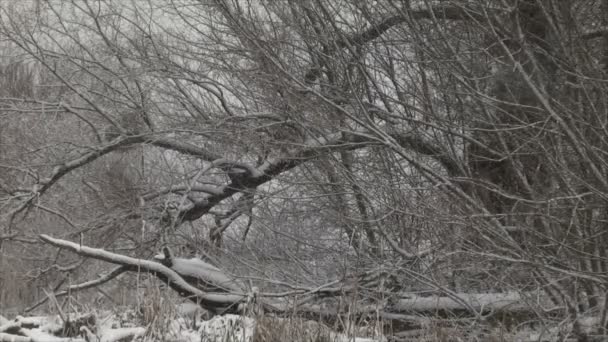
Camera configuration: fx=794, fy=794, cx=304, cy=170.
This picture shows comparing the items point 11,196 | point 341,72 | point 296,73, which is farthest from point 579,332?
point 11,196

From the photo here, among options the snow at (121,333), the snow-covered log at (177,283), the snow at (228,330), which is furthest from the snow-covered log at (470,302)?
the snow at (121,333)

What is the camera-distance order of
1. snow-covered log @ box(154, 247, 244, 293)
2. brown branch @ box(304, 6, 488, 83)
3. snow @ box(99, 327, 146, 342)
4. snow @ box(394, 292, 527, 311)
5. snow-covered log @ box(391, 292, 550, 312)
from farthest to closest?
snow-covered log @ box(154, 247, 244, 293)
snow @ box(394, 292, 527, 311)
snow-covered log @ box(391, 292, 550, 312)
brown branch @ box(304, 6, 488, 83)
snow @ box(99, 327, 146, 342)

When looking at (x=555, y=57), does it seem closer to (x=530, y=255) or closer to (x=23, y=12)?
(x=530, y=255)

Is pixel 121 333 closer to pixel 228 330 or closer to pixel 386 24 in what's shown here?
pixel 228 330

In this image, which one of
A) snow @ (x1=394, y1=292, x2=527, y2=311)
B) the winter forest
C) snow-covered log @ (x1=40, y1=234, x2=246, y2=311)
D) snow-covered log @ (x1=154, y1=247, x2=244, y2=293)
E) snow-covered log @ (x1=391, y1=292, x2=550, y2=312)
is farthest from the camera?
snow-covered log @ (x1=154, y1=247, x2=244, y2=293)

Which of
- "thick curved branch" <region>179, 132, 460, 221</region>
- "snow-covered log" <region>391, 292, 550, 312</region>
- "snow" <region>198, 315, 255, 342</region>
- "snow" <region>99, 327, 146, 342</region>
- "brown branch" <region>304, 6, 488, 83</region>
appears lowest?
"snow-covered log" <region>391, 292, 550, 312</region>

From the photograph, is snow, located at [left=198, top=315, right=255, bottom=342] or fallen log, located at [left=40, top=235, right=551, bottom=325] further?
fallen log, located at [left=40, top=235, right=551, bottom=325]

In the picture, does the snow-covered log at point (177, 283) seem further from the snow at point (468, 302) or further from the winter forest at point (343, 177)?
the snow at point (468, 302)

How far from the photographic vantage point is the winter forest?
632cm

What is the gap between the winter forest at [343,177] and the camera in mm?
6324

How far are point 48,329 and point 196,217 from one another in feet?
18.3

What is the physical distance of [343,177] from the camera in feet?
28.4

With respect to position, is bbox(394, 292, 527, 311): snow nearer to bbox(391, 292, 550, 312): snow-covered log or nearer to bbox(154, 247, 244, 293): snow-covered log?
bbox(391, 292, 550, 312): snow-covered log

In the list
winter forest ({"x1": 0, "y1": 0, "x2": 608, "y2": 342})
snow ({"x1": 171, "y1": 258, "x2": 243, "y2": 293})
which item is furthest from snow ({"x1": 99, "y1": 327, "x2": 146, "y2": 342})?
snow ({"x1": 171, "y1": 258, "x2": 243, "y2": 293})
